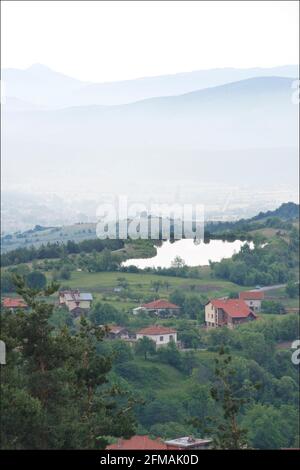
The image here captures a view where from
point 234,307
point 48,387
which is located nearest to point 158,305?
point 234,307

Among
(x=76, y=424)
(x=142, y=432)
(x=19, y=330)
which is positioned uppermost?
(x=19, y=330)

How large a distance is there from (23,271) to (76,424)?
57.1 metres

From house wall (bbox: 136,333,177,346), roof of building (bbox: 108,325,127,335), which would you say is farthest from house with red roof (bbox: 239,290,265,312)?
house wall (bbox: 136,333,177,346)

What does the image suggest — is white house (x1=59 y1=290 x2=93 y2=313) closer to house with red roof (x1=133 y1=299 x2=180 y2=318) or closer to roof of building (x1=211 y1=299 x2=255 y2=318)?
house with red roof (x1=133 y1=299 x2=180 y2=318)

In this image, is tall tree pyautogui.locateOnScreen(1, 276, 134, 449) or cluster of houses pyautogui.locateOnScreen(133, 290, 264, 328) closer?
tall tree pyautogui.locateOnScreen(1, 276, 134, 449)

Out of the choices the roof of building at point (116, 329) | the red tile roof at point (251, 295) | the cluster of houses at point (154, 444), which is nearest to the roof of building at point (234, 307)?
the red tile roof at point (251, 295)

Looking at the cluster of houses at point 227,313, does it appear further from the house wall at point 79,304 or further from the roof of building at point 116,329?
the roof of building at point 116,329

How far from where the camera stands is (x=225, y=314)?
68.1m

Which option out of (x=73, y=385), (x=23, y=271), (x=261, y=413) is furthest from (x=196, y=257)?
(x=73, y=385)

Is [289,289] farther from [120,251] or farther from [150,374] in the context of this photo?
[150,374]

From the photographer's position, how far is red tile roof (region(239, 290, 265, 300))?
72.0m

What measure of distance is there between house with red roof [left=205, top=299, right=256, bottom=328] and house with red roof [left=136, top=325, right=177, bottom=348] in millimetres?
6634

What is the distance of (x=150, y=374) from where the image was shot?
5288cm

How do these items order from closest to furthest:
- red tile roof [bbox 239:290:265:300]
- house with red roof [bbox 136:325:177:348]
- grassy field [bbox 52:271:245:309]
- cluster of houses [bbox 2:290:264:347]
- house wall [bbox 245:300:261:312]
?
house with red roof [bbox 136:325:177:348], cluster of houses [bbox 2:290:264:347], grassy field [bbox 52:271:245:309], house wall [bbox 245:300:261:312], red tile roof [bbox 239:290:265:300]
